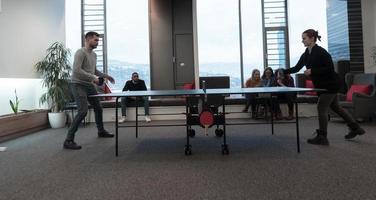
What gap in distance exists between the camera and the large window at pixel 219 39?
7293mm

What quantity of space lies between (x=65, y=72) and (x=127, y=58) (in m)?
1.89

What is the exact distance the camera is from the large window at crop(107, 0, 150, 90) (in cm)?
727

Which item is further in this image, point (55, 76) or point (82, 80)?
point (55, 76)

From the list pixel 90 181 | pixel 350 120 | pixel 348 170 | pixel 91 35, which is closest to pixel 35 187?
pixel 90 181

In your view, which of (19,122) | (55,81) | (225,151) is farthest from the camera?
(55,81)

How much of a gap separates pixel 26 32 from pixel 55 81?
98 cm

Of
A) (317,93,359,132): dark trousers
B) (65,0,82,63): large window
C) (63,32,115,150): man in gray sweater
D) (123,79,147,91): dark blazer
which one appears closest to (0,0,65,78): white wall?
(65,0,82,63): large window

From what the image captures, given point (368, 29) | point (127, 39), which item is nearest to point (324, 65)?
A: point (368, 29)

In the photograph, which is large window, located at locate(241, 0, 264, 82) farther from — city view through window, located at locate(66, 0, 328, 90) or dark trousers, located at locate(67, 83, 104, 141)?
dark trousers, located at locate(67, 83, 104, 141)

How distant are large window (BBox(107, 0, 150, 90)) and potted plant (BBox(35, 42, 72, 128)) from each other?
169 cm

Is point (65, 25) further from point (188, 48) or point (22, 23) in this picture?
point (188, 48)

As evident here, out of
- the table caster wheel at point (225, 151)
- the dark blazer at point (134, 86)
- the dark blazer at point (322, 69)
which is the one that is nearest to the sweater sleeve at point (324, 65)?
the dark blazer at point (322, 69)

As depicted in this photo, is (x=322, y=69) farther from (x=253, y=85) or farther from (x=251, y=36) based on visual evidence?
(x=251, y=36)

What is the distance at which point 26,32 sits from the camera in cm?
522
